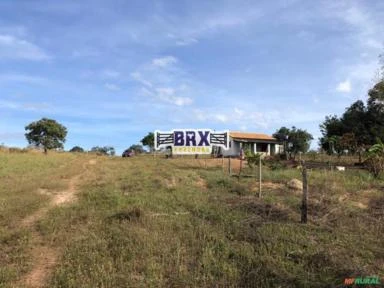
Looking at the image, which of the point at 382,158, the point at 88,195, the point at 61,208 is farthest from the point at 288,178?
the point at 61,208

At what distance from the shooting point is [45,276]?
247 inches

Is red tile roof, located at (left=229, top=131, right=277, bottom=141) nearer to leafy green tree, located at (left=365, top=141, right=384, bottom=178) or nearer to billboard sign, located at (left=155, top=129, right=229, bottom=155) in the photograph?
billboard sign, located at (left=155, top=129, right=229, bottom=155)

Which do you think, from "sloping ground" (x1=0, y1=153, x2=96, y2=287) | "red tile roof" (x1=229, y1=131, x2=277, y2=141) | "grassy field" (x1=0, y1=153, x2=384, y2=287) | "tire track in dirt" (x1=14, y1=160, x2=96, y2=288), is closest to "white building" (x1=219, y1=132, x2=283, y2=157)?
"red tile roof" (x1=229, y1=131, x2=277, y2=141)

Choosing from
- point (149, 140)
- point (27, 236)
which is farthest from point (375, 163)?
point (149, 140)

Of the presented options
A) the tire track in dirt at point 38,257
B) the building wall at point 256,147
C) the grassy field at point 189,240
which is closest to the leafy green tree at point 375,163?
the grassy field at point 189,240

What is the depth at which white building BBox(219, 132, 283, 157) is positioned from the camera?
176ft

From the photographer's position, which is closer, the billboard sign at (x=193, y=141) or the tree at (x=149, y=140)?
the billboard sign at (x=193, y=141)

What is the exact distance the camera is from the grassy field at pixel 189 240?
5.94 m

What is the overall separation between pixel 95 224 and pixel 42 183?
9190 mm

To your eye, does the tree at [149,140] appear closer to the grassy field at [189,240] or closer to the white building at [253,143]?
the white building at [253,143]

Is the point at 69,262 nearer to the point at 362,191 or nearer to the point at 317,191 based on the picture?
the point at 317,191

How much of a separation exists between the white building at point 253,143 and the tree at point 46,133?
3624 centimetres

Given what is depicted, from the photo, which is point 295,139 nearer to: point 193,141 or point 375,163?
Result: point 193,141

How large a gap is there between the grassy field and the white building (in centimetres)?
3999
